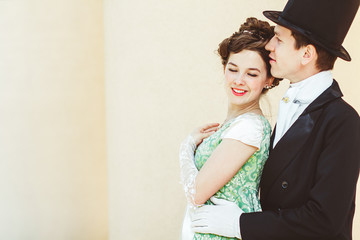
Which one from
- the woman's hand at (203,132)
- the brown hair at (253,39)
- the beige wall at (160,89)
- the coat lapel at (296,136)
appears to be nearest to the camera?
the coat lapel at (296,136)

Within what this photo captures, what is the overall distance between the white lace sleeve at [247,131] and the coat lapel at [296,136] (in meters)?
0.09

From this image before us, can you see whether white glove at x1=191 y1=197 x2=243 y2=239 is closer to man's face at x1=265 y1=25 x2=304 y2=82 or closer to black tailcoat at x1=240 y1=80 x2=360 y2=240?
black tailcoat at x1=240 y1=80 x2=360 y2=240

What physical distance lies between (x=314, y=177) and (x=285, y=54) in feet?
1.67

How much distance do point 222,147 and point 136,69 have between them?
80.0 inches

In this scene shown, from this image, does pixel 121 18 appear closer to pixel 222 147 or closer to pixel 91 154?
pixel 91 154

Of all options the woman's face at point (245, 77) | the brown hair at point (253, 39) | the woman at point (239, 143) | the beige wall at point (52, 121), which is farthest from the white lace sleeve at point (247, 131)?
the beige wall at point (52, 121)

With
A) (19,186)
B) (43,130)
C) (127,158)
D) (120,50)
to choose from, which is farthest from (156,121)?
(19,186)

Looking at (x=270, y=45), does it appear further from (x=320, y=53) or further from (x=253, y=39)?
(x=320, y=53)

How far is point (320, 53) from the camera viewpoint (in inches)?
68.6

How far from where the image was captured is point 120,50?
3.81 m

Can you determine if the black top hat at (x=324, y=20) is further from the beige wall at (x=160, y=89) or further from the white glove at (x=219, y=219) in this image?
the beige wall at (x=160, y=89)

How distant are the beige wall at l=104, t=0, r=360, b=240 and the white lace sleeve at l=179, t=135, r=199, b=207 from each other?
4.55 feet

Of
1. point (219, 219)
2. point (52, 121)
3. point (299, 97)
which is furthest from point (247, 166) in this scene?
point (52, 121)

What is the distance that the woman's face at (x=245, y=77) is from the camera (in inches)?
77.4
